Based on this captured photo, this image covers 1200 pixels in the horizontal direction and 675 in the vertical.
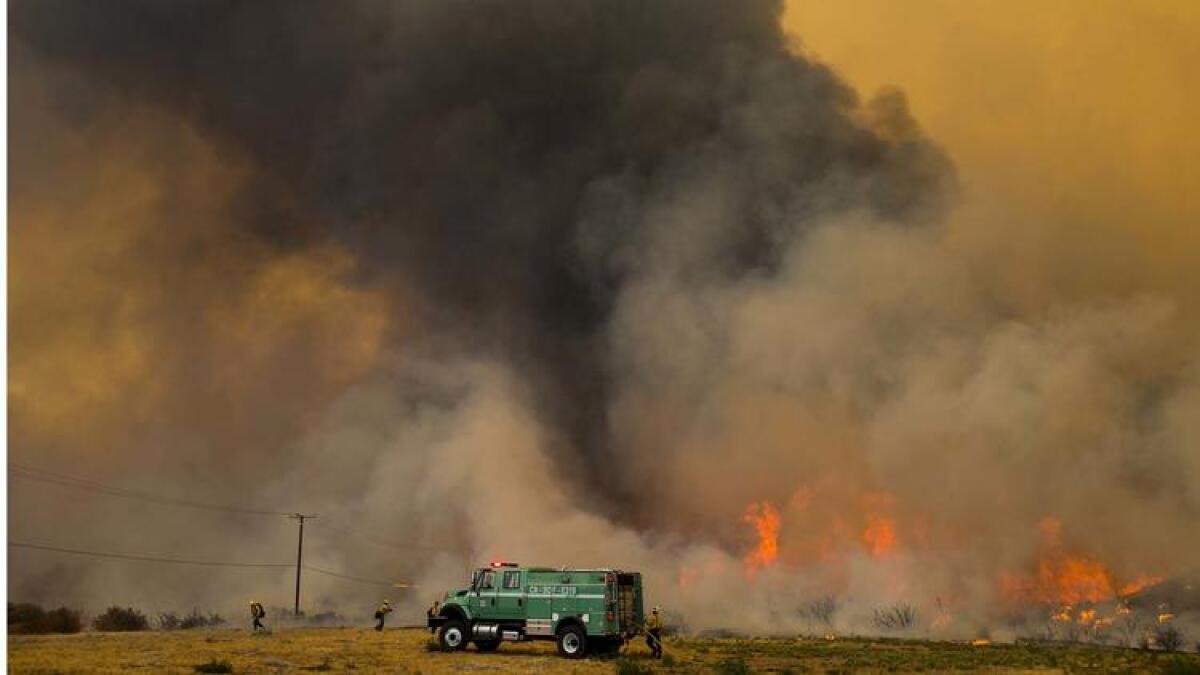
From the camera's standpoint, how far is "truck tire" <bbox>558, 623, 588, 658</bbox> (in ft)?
103

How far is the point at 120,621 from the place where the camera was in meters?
70.9

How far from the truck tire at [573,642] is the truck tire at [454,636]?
3796 mm

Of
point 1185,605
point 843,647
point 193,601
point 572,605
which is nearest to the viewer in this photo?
point 572,605

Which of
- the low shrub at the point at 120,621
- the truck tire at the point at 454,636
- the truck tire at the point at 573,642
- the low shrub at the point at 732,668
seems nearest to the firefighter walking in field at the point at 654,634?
the truck tire at the point at 573,642

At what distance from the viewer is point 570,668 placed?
27.5 m

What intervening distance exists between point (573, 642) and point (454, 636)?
474 cm

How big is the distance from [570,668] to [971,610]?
4049 centimetres

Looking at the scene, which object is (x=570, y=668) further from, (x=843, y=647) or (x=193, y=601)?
(x=193, y=601)

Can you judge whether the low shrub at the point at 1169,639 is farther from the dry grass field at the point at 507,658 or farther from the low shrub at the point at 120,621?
the low shrub at the point at 120,621

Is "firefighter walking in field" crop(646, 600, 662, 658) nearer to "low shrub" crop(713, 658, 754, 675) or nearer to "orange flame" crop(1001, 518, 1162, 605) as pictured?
"low shrub" crop(713, 658, 754, 675)

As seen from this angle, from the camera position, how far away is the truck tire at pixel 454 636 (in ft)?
109

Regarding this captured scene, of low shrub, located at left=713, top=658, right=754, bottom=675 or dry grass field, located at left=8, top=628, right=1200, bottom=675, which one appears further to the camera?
dry grass field, located at left=8, top=628, right=1200, bottom=675

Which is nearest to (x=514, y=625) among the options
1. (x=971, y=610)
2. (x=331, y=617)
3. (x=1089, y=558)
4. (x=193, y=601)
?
(x=971, y=610)

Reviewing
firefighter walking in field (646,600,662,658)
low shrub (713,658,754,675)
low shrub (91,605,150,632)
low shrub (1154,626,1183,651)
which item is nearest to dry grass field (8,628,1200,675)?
low shrub (713,658,754,675)
